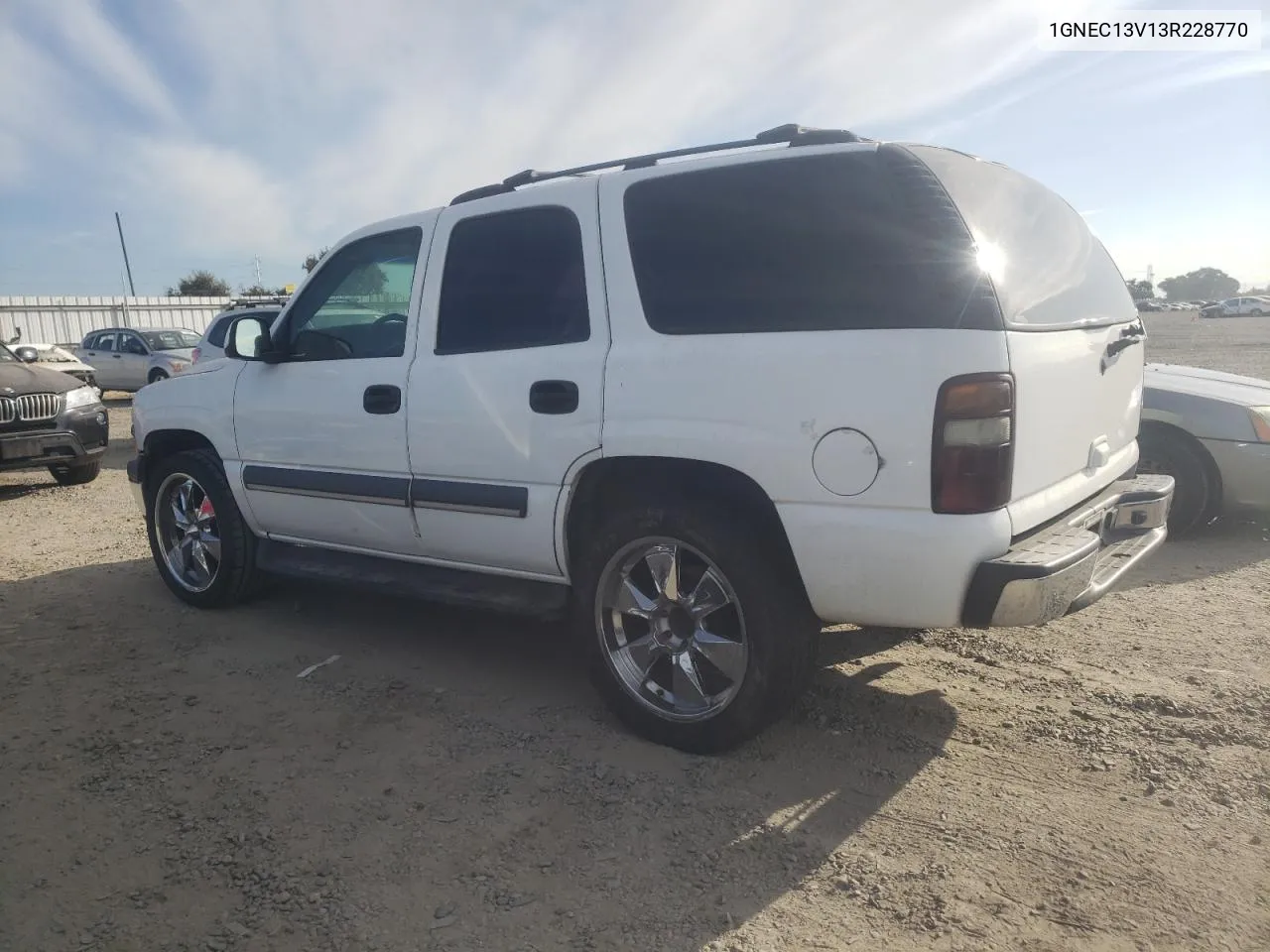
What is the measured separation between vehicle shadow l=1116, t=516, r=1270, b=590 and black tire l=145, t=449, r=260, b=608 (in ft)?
15.4

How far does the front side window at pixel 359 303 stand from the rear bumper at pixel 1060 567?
8.43 ft

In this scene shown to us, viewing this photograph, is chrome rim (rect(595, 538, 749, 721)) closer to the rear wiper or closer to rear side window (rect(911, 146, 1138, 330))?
rear side window (rect(911, 146, 1138, 330))

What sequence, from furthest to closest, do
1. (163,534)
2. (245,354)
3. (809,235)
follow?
(163,534) < (245,354) < (809,235)

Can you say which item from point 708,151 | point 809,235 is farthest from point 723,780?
point 708,151

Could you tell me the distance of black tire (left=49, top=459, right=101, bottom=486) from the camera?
29.9ft

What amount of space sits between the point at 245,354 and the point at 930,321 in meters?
3.30

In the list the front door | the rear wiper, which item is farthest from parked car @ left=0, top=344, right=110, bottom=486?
the rear wiper

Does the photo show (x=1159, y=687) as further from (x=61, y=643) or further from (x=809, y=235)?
(x=61, y=643)

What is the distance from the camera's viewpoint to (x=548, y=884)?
2508 millimetres

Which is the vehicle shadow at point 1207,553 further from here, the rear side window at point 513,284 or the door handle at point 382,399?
the door handle at point 382,399

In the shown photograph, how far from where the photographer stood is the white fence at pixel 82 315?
31.4 meters

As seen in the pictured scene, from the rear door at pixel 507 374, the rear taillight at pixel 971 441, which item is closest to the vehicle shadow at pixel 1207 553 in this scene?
the rear taillight at pixel 971 441

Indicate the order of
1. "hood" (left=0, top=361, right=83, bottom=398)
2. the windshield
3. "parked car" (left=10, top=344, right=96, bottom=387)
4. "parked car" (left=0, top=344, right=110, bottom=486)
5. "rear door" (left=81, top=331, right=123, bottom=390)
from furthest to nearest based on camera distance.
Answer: "parked car" (left=10, top=344, right=96, bottom=387)
"rear door" (left=81, top=331, right=123, bottom=390)
the windshield
"hood" (left=0, top=361, right=83, bottom=398)
"parked car" (left=0, top=344, right=110, bottom=486)

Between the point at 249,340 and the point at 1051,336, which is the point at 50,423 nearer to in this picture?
the point at 249,340
